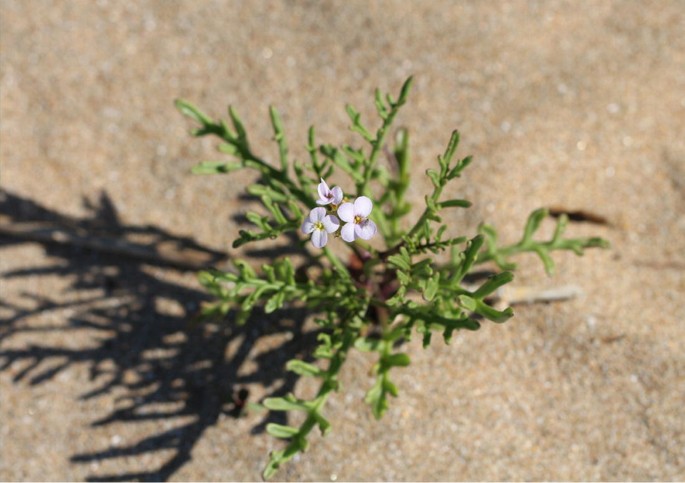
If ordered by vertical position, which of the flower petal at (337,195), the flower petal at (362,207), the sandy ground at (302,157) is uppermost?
the sandy ground at (302,157)

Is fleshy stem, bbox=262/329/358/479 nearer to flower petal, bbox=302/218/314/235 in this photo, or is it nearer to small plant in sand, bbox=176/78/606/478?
small plant in sand, bbox=176/78/606/478

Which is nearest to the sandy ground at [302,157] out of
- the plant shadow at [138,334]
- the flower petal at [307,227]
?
the plant shadow at [138,334]

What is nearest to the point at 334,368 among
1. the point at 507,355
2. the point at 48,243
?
the point at 507,355

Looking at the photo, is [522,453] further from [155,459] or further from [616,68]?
[616,68]

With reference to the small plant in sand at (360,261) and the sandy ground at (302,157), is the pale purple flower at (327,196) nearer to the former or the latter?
the small plant in sand at (360,261)

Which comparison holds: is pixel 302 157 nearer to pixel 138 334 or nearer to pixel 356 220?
pixel 138 334

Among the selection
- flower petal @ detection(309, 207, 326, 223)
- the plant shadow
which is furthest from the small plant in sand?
the plant shadow

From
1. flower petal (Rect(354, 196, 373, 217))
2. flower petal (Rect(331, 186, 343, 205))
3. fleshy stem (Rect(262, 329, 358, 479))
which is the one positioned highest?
flower petal (Rect(331, 186, 343, 205))

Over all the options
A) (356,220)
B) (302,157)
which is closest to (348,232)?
(356,220)

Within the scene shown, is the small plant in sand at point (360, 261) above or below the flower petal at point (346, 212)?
above

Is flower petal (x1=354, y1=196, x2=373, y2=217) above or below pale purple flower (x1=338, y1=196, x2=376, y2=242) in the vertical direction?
above
